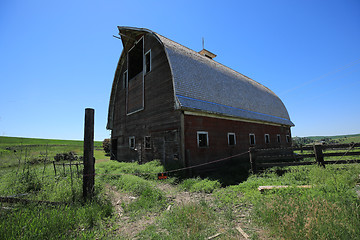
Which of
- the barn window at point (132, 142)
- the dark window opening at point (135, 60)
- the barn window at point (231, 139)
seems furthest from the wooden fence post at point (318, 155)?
the dark window opening at point (135, 60)

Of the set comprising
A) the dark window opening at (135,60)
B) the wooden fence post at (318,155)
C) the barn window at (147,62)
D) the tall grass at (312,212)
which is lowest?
the tall grass at (312,212)

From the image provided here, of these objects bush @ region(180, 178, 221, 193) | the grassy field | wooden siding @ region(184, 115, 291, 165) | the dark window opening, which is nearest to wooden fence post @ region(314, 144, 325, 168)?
the grassy field

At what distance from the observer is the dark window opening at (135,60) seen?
16.0 metres

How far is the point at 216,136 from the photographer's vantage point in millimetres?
12000

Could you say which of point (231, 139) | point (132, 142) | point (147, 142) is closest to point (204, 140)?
point (231, 139)

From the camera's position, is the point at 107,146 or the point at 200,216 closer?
the point at 200,216

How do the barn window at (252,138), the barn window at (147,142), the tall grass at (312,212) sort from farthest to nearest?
1. the barn window at (252,138)
2. the barn window at (147,142)
3. the tall grass at (312,212)

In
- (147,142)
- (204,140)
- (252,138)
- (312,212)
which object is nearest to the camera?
(312,212)

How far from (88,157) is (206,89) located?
9.25 metres

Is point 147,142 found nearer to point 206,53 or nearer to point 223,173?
point 223,173

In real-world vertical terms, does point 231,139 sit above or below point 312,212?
above

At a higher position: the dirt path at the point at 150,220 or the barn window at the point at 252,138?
the barn window at the point at 252,138

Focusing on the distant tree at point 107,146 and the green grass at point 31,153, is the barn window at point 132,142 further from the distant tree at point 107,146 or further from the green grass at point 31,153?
the distant tree at point 107,146

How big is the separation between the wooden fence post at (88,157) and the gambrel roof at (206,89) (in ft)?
16.9
